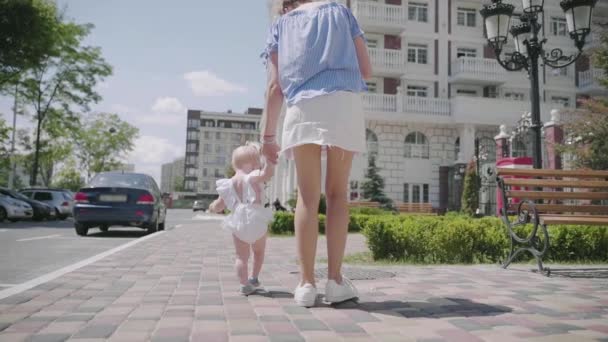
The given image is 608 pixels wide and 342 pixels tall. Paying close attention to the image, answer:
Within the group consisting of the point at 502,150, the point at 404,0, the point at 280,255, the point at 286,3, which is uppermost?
the point at 404,0

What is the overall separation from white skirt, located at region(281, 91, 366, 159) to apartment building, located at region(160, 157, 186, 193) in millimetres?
165249

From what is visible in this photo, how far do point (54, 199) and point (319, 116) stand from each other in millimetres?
23074

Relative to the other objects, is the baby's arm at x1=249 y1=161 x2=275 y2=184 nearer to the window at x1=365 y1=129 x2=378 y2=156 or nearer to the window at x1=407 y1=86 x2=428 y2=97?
the window at x1=365 y1=129 x2=378 y2=156

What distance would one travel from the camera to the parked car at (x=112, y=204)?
10.7m

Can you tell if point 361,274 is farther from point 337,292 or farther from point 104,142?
point 104,142

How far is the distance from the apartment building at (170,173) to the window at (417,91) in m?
143

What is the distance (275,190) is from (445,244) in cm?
3165

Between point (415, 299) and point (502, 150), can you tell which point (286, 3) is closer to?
point (415, 299)

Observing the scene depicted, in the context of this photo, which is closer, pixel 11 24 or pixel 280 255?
pixel 280 255

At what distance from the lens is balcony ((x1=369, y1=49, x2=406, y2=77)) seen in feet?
86.8

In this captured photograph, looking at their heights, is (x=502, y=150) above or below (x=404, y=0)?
below

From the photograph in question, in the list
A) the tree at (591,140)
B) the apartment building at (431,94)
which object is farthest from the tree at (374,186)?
the tree at (591,140)

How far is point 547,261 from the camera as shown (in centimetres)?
618

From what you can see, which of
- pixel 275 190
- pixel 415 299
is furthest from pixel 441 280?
pixel 275 190
